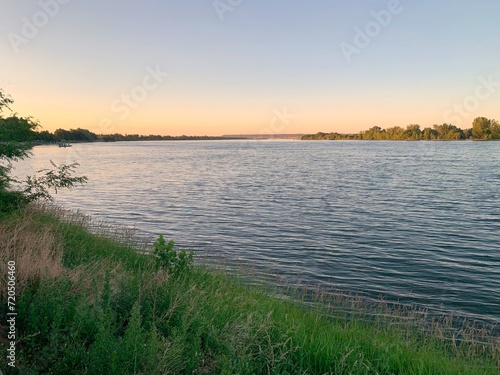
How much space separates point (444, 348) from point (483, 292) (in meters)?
6.01

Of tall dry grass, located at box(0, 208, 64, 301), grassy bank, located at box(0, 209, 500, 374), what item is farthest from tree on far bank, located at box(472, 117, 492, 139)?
tall dry grass, located at box(0, 208, 64, 301)

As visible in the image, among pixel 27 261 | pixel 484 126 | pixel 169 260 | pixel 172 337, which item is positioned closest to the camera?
pixel 172 337

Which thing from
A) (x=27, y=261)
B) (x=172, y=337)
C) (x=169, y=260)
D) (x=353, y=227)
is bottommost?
(x=353, y=227)

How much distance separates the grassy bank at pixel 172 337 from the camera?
559cm

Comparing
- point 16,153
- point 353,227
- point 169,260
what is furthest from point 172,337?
point 353,227

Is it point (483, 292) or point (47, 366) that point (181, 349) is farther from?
point (483, 292)

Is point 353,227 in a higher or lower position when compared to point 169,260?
lower

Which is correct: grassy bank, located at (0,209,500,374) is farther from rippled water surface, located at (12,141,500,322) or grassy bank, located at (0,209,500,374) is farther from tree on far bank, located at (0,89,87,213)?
rippled water surface, located at (12,141,500,322)

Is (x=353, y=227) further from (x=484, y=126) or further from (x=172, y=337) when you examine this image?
(x=484, y=126)

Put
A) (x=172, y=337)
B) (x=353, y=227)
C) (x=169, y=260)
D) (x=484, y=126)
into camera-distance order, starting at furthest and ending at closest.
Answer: (x=484, y=126)
(x=353, y=227)
(x=169, y=260)
(x=172, y=337)

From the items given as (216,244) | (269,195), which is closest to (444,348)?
(216,244)

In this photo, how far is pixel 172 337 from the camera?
646cm

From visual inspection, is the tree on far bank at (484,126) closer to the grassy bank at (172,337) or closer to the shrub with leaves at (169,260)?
the grassy bank at (172,337)

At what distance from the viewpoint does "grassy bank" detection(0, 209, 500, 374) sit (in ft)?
18.3
